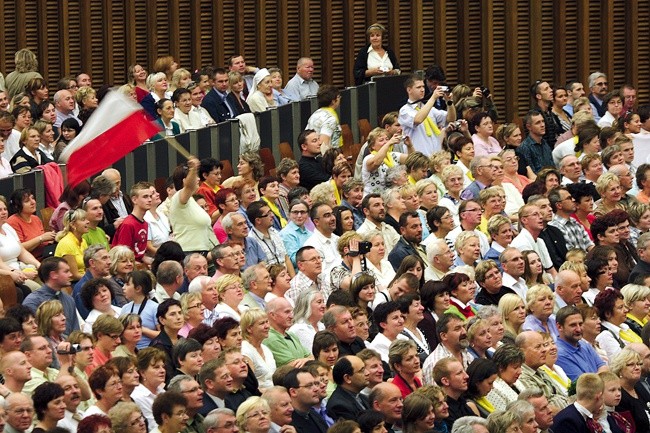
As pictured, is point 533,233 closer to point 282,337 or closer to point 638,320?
point 638,320

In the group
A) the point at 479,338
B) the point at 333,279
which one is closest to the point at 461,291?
the point at 479,338

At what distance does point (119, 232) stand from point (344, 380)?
2739mm

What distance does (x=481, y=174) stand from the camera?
44.0 ft

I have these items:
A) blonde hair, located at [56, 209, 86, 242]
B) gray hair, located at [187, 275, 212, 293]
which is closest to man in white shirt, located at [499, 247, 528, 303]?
gray hair, located at [187, 275, 212, 293]

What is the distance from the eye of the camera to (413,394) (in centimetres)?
918

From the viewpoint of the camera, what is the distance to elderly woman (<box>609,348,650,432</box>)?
10203 millimetres

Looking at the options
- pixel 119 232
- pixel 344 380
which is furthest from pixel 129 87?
pixel 344 380

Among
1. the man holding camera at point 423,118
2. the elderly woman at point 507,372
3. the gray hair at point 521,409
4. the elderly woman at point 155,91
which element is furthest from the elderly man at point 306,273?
the elderly woman at point 155,91

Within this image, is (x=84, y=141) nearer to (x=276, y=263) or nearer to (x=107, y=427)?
(x=276, y=263)

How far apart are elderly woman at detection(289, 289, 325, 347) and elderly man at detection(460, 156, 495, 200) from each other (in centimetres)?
305

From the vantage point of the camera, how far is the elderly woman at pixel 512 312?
10.7m

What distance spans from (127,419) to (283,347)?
1929 mm

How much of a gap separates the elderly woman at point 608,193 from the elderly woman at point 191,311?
13.6 ft

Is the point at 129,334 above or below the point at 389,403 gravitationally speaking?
above
